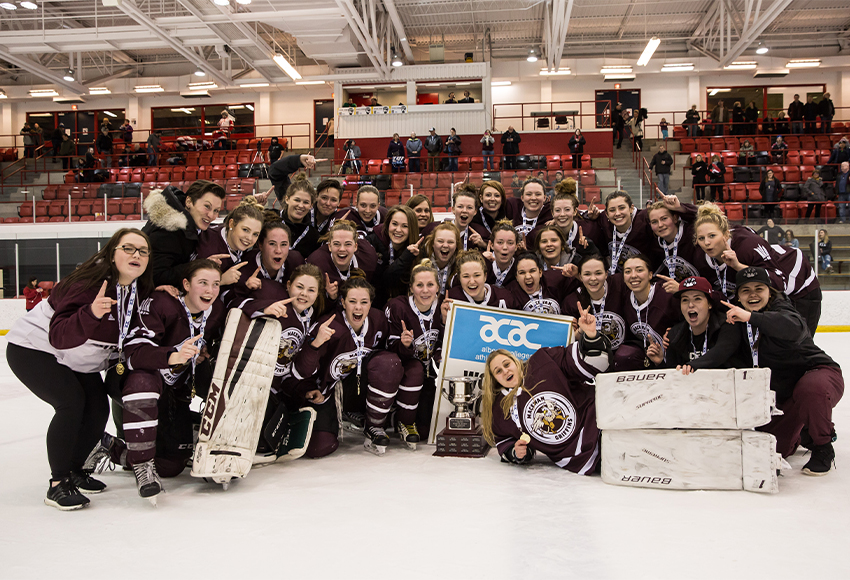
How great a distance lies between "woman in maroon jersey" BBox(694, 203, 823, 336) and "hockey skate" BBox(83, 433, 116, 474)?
11.8 ft

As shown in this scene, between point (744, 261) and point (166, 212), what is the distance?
136 inches

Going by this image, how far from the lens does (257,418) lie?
322 centimetres

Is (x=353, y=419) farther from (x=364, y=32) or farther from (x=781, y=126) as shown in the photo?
(x=781, y=126)

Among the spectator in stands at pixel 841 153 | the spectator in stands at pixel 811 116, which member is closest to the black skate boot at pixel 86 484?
the spectator in stands at pixel 841 153

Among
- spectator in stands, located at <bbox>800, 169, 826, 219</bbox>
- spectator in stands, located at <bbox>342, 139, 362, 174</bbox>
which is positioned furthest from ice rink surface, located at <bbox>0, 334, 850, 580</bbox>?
spectator in stands, located at <bbox>342, 139, 362, 174</bbox>

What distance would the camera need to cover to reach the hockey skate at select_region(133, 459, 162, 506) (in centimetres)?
279

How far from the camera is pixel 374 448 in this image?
387 centimetres

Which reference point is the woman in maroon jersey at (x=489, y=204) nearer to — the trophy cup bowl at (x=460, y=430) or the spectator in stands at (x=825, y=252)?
the trophy cup bowl at (x=460, y=430)

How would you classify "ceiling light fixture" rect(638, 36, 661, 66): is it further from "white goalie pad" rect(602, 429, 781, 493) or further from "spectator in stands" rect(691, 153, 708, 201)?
"white goalie pad" rect(602, 429, 781, 493)

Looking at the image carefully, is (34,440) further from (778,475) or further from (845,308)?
(845,308)

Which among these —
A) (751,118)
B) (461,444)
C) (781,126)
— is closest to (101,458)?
(461,444)

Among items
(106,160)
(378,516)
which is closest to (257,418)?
(378,516)

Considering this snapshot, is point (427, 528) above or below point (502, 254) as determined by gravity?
below

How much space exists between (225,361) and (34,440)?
6.47 feet
